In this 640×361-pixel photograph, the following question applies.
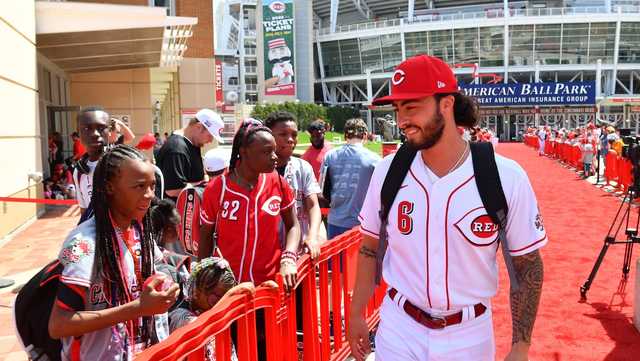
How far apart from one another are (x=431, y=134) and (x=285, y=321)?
5.01 feet

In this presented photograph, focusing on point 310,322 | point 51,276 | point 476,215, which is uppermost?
point 476,215

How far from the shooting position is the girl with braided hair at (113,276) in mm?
2107

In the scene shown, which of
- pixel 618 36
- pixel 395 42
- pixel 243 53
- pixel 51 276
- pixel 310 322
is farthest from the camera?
pixel 243 53

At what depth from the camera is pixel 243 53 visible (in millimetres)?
98625

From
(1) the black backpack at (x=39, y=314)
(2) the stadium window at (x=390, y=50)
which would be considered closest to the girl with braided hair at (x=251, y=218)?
(1) the black backpack at (x=39, y=314)

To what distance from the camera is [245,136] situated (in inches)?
147

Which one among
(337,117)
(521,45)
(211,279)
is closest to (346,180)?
(211,279)

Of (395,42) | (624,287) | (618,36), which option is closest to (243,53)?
(395,42)

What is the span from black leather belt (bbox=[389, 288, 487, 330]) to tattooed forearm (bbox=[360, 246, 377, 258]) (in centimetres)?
33

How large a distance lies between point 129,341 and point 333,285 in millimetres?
2271

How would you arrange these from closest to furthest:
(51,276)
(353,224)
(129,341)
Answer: (51,276) < (129,341) < (353,224)

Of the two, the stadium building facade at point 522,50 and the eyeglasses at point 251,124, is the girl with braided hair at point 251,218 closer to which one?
the eyeglasses at point 251,124

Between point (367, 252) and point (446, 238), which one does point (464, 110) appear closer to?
point (446, 238)

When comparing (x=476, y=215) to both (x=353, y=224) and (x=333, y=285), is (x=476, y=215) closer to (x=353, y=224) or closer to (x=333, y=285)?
(x=333, y=285)
